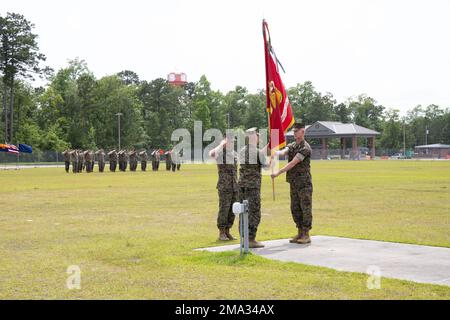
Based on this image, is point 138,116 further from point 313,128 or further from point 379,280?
point 379,280

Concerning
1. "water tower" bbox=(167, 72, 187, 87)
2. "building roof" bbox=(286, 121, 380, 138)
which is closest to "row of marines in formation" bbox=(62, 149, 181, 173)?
"building roof" bbox=(286, 121, 380, 138)

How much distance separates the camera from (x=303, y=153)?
11.2 metres

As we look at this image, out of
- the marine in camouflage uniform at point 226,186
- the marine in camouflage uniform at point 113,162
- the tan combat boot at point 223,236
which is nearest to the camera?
the tan combat boot at point 223,236

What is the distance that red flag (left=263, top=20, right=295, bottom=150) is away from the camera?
478 inches

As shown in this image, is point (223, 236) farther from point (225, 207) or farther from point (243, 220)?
point (243, 220)

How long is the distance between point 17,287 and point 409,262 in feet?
17.6

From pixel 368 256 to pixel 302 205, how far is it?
185cm

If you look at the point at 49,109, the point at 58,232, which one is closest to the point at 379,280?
the point at 58,232

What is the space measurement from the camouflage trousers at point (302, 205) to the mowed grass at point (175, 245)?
1.14m

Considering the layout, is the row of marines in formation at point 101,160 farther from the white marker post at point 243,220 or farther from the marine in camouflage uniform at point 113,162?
the white marker post at point 243,220

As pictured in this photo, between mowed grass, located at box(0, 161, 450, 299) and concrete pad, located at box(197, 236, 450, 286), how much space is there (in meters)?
0.45

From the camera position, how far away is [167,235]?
12.7 metres

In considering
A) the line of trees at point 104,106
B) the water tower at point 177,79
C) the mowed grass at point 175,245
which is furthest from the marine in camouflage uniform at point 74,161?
the water tower at point 177,79

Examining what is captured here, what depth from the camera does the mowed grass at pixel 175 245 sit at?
7.55m
